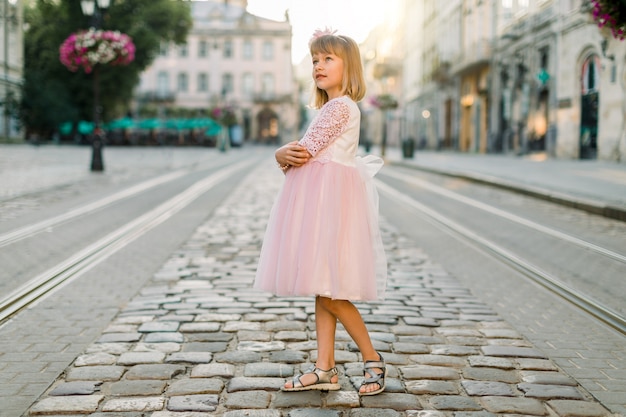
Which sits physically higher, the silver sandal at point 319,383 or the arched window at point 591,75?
the arched window at point 591,75

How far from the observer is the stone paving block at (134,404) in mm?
2945

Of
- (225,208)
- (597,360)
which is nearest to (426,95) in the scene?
(225,208)

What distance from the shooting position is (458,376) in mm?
3424

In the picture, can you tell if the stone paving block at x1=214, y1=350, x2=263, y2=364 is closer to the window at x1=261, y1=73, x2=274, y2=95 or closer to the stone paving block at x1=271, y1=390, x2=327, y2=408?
the stone paving block at x1=271, y1=390, x2=327, y2=408

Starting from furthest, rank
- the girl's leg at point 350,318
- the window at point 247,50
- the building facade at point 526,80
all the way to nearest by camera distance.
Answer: the window at point 247,50 → the building facade at point 526,80 → the girl's leg at point 350,318

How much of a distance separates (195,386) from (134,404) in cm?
32

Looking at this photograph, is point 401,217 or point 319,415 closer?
point 319,415

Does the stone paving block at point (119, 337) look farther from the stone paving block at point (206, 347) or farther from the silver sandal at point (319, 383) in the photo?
the silver sandal at point (319, 383)

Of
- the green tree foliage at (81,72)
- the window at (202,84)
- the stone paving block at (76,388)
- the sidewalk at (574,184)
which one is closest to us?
the stone paving block at (76,388)

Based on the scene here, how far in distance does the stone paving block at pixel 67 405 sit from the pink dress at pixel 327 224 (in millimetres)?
844

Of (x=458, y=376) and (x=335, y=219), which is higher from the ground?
(x=335, y=219)

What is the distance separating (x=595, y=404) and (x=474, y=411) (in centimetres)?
51

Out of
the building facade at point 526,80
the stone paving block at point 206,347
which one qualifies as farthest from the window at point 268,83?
the stone paving block at point 206,347

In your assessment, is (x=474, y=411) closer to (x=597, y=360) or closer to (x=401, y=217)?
(x=597, y=360)
